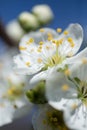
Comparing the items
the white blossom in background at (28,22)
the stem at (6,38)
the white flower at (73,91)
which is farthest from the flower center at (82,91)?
the white blossom in background at (28,22)

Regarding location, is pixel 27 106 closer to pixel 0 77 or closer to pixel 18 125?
pixel 0 77

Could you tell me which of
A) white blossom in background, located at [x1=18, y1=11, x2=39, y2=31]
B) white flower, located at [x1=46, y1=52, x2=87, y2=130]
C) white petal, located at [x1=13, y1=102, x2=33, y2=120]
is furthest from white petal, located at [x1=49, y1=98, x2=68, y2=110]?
white blossom in background, located at [x1=18, y1=11, x2=39, y2=31]

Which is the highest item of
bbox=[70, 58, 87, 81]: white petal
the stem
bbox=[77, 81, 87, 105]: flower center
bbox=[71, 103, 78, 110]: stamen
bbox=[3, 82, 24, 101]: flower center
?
the stem

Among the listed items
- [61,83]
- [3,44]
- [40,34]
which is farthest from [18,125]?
[61,83]

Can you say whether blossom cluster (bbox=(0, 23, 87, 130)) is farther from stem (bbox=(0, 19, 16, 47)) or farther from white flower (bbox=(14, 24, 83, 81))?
stem (bbox=(0, 19, 16, 47))

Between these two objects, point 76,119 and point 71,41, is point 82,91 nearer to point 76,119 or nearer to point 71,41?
point 76,119

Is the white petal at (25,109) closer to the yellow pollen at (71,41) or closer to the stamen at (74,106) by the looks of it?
the stamen at (74,106)

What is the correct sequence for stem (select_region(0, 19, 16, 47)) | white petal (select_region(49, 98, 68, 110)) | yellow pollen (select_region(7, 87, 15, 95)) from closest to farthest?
white petal (select_region(49, 98, 68, 110)), yellow pollen (select_region(7, 87, 15, 95)), stem (select_region(0, 19, 16, 47))
